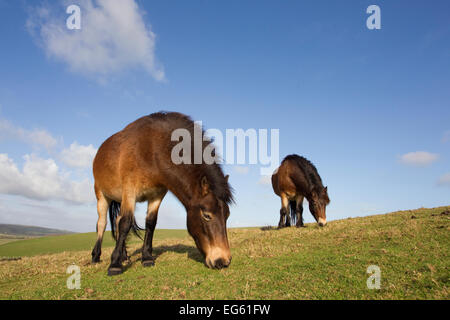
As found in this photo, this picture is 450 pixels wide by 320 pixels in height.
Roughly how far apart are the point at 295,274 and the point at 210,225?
1.74m

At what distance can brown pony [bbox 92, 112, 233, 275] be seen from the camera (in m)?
5.08

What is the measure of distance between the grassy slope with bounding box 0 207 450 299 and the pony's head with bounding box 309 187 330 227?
462 centimetres

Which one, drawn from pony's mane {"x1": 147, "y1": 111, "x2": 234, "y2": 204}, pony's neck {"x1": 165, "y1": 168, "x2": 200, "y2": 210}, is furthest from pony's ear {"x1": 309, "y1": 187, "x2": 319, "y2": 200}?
pony's neck {"x1": 165, "y1": 168, "x2": 200, "y2": 210}

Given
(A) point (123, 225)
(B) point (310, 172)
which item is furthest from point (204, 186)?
(B) point (310, 172)

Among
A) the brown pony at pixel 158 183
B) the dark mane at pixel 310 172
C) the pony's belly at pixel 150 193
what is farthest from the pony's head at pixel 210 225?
the dark mane at pixel 310 172

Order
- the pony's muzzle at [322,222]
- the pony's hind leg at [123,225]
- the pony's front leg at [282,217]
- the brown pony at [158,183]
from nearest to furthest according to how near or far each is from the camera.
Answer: the brown pony at [158,183] → the pony's hind leg at [123,225] → the pony's muzzle at [322,222] → the pony's front leg at [282,217]

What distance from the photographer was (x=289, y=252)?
5977 millimetres

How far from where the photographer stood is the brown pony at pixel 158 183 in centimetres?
508

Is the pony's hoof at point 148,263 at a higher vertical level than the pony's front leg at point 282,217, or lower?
lower

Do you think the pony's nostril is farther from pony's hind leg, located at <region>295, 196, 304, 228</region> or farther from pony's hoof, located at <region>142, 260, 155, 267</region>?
pony's hind leg, located at <region>295, 196, 304, 228</region>

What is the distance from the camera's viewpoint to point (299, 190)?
1237 cm

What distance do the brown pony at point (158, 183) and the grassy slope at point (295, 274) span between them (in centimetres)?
53

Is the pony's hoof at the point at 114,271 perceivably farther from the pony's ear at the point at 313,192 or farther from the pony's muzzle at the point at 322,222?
the pony's ear at the point at 313,192
